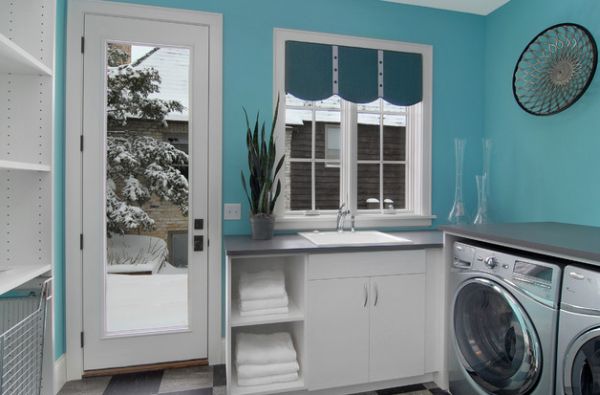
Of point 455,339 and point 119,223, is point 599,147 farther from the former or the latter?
point 119,223

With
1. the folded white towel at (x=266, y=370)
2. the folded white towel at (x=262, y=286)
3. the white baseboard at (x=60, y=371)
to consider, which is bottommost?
the white baseboard at (x=60, y=371)

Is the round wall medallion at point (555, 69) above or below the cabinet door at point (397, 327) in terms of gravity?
above

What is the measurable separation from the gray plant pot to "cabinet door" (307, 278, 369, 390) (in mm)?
436

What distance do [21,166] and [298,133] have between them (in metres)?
1.76

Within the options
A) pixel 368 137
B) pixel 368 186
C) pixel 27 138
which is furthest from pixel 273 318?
pixel 368 137

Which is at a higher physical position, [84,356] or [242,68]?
[242,68]

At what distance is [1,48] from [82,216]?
1273mm

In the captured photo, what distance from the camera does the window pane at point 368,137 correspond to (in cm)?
273

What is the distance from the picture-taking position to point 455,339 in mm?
1972

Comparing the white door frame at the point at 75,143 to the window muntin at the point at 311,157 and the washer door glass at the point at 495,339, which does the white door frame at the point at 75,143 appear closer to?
the window muntin at the point at 311,157

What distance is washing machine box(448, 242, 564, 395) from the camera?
1.47 m

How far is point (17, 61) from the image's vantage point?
1.24 meters

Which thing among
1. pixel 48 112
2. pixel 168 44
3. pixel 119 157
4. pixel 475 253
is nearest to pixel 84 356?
pixel 119 157

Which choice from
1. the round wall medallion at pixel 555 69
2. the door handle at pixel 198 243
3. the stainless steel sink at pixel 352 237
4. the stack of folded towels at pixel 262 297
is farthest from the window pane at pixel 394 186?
the door handle at pixel 198 243
